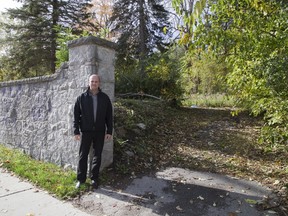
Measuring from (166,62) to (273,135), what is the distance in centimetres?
600

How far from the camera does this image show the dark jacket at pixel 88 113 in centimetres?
349

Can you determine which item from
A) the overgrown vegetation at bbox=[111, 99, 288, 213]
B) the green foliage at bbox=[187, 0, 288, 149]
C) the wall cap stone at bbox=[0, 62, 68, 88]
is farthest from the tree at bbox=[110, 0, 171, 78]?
the green foliage at bbox=[187, 0, 288, 149]

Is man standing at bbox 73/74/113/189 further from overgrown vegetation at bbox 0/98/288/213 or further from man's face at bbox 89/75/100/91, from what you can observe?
overgrown vegetation at bbox 0/98/288/213

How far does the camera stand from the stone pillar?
145 inches

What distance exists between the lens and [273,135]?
2.88 meters

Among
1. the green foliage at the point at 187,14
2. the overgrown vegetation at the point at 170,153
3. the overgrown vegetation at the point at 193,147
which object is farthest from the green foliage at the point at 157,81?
the green foliage at the point at 187,14

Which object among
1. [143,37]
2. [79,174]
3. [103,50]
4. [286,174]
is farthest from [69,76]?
[143,37]

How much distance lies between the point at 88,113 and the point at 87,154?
0.63 m

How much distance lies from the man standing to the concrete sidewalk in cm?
45

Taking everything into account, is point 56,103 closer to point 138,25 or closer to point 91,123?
point 91,123

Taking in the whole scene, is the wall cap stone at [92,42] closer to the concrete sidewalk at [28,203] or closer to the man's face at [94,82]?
the man's face at [94,82]

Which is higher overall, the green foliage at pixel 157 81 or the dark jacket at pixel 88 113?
the green foliage at pixel 157 81

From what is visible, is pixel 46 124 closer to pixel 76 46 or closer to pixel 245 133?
pixel 76 46

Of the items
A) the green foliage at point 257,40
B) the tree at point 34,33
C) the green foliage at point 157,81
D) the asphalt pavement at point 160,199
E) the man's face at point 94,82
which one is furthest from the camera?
the tree at point 34,33
